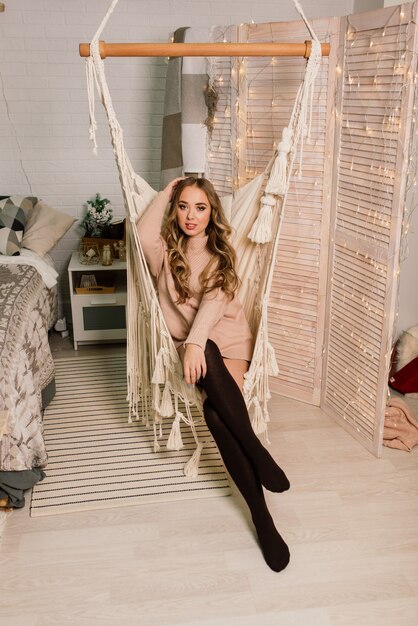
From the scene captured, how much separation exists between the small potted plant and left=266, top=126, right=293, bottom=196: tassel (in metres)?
1.44

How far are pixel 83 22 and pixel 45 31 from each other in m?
0.20

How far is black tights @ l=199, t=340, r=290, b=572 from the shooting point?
185cm

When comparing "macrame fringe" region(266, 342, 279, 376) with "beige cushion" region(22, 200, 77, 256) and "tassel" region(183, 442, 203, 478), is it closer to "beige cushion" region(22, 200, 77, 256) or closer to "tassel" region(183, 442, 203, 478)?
"tassel" region(183, 442, 203, 478)

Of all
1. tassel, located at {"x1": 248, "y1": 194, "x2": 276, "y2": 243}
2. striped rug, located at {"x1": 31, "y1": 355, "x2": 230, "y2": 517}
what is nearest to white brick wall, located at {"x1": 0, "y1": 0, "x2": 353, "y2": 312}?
striped rug, located at {"x1": 31, "y1": 355, "x2": 230, "y2": 517}

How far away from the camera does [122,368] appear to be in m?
3.17

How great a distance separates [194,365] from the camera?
2.00 metres

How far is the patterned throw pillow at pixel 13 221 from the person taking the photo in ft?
9.91

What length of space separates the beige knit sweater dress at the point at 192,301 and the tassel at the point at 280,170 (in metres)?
0.31

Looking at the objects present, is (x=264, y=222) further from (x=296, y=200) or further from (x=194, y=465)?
(x=194, y=465)

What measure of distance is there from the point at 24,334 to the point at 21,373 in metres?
0.23

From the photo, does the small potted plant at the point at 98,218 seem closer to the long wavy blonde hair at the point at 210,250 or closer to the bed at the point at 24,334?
the bed at the point at 24,334

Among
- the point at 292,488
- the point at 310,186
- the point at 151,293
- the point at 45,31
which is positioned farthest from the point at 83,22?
the point at 292,488

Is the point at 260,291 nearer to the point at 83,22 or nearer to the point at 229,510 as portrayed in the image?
the point at 229,510

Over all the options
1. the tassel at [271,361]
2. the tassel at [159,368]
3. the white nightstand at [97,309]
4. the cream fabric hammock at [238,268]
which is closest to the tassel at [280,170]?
the cream fabric hammock at [238,268]
